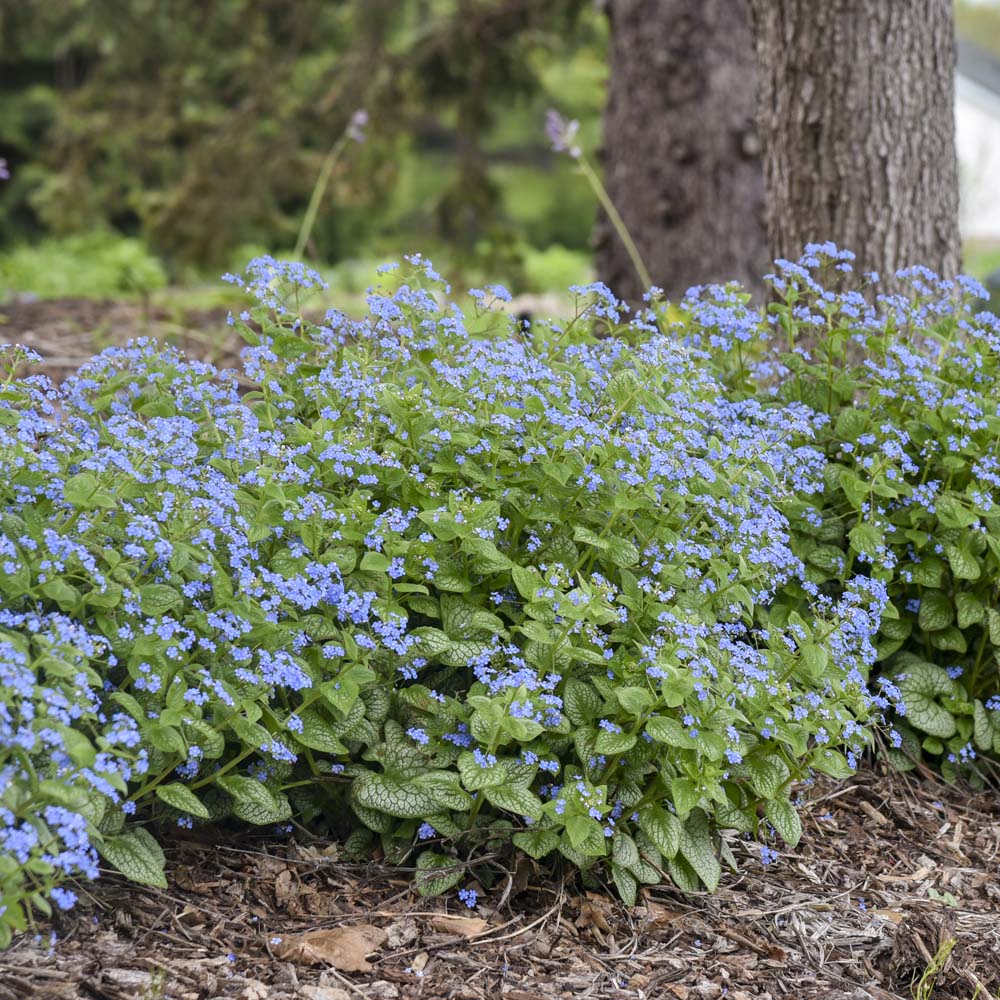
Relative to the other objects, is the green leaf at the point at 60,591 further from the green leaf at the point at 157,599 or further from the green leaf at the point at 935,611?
the green leaf at the point at 935,611

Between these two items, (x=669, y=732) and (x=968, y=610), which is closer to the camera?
(x=669, y=732)

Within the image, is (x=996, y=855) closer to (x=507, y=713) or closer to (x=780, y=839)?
(x=780, y=839)

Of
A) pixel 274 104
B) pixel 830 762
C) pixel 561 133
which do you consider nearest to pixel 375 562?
pixel 830 762

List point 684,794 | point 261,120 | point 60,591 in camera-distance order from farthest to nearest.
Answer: point 261,120, point 684,794, point 60,591

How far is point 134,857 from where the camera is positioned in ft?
6.70

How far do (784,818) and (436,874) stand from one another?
0.71 metres

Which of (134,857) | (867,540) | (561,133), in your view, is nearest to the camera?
(134,857)

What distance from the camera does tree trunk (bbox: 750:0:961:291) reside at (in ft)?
12.2

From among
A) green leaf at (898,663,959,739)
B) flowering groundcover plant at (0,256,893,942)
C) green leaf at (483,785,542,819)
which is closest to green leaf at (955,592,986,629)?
green leaf at (898,663,959,739)

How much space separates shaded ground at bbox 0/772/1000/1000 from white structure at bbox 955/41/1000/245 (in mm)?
12143

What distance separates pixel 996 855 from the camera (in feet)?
9.08

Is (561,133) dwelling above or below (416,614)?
above

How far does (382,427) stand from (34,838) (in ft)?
3.76

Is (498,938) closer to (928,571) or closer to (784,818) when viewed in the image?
(784,818)
